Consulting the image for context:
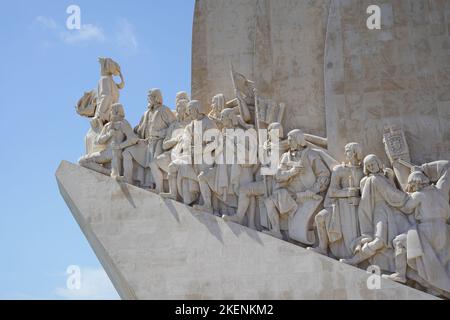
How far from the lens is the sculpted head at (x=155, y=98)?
40.7 ft

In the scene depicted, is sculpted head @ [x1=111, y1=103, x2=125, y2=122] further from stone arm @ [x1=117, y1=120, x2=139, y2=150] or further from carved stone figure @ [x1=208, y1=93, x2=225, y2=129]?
carved stone figure @ [x1=208, y1=93, x2=225, y2=129]

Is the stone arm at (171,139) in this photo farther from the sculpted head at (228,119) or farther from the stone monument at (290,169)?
the sculpted head at (228,119)

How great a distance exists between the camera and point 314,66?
12.3 m

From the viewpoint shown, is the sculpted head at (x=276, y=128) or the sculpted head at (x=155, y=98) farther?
the sculpted head at (x=155, y=98)

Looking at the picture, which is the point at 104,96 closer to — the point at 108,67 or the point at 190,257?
the point at 108,67

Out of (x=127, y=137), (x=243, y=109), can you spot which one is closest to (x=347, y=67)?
(x=243, y=109)

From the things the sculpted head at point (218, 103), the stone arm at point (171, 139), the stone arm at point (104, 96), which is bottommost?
the stone arm at point (171, 139)

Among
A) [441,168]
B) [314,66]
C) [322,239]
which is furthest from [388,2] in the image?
[322,239]

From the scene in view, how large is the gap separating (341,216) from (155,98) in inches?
134

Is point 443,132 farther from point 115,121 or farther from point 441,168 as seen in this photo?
point 115,121

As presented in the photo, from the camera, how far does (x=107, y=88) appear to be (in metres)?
12.9

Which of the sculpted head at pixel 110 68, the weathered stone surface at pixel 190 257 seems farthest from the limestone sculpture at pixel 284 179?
the sculpted head at pixel 110 68

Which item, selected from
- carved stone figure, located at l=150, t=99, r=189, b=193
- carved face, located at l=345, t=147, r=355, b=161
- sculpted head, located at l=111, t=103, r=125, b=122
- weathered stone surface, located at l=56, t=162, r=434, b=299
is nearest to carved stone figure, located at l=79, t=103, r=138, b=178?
sculpted head, located at l=111, t=103, r=125, b=122

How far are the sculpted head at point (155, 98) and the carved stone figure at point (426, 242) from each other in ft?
13.0
